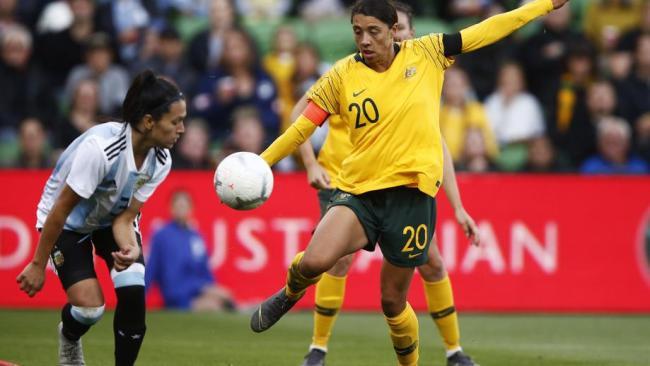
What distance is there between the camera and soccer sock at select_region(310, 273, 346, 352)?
346 inches

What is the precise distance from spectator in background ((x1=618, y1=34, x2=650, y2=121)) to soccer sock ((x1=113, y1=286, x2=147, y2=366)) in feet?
31.7

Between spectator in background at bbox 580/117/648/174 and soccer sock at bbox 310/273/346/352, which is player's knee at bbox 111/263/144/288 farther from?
spectator in background at bbox 580/117/648/174

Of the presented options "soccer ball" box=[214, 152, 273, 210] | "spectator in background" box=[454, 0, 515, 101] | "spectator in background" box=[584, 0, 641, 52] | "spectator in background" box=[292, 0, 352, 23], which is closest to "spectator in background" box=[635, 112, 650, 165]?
"spectator in background" box=[584, 0, 641, 52]

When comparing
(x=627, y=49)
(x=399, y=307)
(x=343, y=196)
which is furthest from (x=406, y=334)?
(x=627, y=49)

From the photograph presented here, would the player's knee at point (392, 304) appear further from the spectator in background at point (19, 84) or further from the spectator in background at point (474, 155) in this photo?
the spectator in background at point (19, 84)

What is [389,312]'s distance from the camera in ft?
24.7

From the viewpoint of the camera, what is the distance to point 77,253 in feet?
24.7

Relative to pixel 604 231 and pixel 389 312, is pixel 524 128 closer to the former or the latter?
pixel 604 231

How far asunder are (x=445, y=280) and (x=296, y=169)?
20.2 ft

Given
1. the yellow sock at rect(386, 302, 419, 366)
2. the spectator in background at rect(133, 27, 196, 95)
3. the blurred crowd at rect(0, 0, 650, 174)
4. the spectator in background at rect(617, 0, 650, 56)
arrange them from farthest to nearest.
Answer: the spectator in background at rect(617, 0, 650, 56) < the spectator in background at rect(133, 27, 196, 95) < the blurred crowd at rect(0, 0, 650, 174) < the yellow sock at rect(386, 302, 419, 366)

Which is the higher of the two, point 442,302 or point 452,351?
point 442,302

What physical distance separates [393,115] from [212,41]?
860 cm

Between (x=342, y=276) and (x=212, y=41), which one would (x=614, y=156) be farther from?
(x=342, y=276)

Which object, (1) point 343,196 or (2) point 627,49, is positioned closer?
(1) point 343,196
